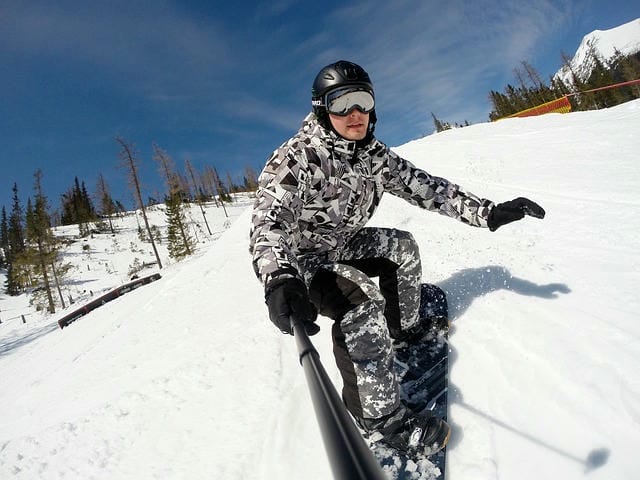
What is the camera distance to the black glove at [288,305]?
1491 millimetres

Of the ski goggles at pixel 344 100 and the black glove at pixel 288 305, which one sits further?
the ski goggles at pixel 344 100

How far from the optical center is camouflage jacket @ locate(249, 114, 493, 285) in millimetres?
2032

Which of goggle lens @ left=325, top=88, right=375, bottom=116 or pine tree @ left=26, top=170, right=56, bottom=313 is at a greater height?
pine tree @ left=26, top=170, right=56, bottom=313

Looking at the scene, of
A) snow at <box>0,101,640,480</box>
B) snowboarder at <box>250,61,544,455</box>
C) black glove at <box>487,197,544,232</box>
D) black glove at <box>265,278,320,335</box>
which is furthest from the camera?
black glove at <box>487,197,544,232</box>

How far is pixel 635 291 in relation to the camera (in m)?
2.42

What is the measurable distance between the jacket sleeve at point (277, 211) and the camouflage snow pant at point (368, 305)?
33cm

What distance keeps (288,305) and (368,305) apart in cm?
66

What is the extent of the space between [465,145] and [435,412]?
11.2 m

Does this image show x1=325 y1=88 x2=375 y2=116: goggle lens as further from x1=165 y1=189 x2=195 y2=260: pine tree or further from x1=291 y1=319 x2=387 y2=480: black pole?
x1=165 y1=189 x2=195 y2=260: pine tree

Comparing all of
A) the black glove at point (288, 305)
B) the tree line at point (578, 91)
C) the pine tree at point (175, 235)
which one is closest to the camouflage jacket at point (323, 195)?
the black glove at point (288, 305)

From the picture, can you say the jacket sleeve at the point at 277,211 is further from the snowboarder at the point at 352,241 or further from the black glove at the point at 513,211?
the black glove at the point at 513,211

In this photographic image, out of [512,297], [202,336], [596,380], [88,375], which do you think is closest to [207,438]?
[202,336]

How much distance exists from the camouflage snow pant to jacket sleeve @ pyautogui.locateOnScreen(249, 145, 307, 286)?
0.33 meters

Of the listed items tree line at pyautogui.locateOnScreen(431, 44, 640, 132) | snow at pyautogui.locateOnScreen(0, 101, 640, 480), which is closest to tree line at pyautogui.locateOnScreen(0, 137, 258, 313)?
snow at pyautogui.locateOnScreen(0, 101, 640, 480)
